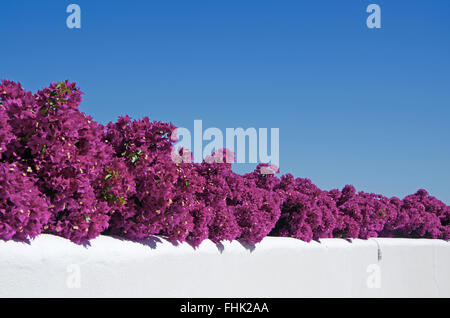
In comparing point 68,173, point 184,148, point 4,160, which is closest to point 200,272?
point 184,148

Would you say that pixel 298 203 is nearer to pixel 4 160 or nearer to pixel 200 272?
pixel 200 272

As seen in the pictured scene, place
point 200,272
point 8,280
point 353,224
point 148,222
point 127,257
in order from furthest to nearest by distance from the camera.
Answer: point 353,224
point 200,272
point 148,222
point 127,257
point 8,280

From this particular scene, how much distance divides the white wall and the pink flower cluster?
10.0 inches

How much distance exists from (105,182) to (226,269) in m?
2.91

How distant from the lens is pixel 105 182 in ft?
20.9

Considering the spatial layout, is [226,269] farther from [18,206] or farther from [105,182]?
[18,206]

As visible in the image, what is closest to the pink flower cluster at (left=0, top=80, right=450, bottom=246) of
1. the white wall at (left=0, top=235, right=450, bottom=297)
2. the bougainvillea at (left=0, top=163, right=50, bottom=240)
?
the bougainvillea at (left=0, top=163, right=50, bottom=240)

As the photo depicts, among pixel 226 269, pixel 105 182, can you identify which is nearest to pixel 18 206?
pixel 105 182

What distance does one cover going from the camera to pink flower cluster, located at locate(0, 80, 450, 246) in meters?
5.38

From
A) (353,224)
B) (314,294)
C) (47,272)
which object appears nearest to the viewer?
(47,272)

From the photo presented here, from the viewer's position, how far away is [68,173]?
18.9 ft

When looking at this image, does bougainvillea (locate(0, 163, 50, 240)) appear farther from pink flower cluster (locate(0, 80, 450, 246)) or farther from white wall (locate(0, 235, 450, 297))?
white wall (locate(0, 235, 450, 297))

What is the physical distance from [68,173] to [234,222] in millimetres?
3568

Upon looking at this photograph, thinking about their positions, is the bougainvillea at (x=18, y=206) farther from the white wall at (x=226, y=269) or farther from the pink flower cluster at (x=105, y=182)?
the white wall at (x=226, y=269)
